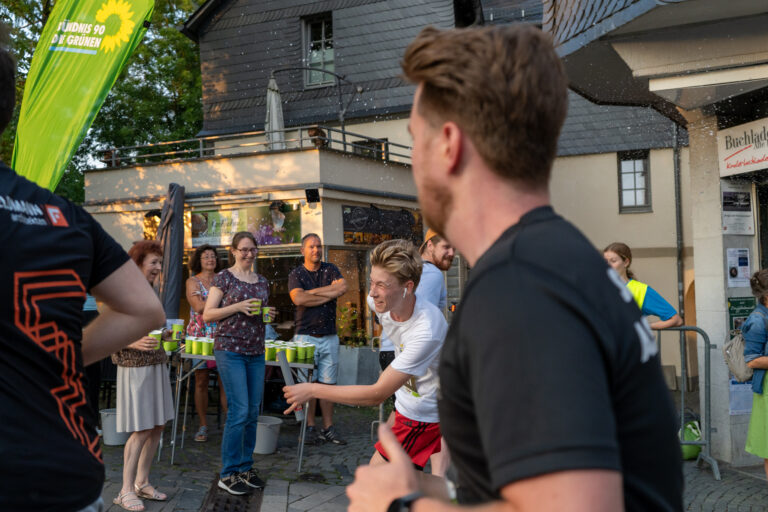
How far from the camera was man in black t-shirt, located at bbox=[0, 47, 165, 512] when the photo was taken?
1690 millimetres

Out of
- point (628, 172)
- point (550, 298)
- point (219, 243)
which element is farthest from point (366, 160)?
point (550, 298)

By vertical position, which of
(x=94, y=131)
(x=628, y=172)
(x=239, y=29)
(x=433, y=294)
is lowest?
(x=433, y=294)

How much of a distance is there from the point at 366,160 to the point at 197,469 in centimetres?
1131

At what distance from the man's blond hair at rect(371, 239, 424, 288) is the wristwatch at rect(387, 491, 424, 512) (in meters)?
2.81

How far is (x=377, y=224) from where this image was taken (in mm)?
17766

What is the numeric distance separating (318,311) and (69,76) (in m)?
3.96

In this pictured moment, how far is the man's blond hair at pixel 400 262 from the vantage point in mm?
4023

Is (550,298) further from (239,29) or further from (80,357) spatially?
(239,29)

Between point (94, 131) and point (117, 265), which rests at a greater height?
point (94, 131)

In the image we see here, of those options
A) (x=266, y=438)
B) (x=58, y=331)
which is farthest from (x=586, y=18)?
(x=58, y=331)

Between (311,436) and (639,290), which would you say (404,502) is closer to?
(639,290)

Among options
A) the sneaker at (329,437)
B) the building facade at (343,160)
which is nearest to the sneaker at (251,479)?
the sneaker at (329,437)

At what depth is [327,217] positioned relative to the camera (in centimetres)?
1625

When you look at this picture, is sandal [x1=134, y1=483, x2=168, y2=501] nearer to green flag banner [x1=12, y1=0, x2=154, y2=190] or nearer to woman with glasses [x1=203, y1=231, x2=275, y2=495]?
woman with glasses [x1=203, y1=231, x2=275, y2=495]
